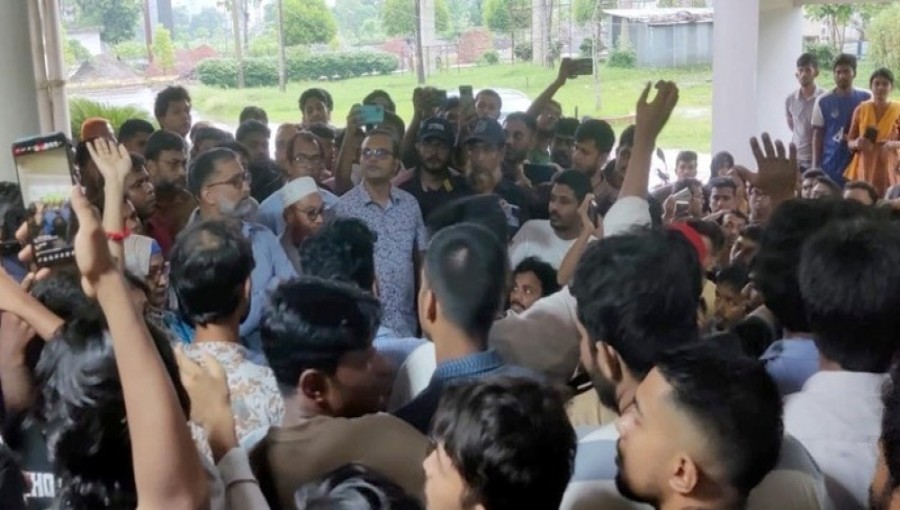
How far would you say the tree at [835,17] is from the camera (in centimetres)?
1050

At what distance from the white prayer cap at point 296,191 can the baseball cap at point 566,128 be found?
2259 mm

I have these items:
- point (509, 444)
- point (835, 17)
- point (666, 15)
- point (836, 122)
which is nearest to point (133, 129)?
point (509, 444)

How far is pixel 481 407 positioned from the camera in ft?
4.87

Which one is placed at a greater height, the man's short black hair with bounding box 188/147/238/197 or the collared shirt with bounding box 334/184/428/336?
the man's short black hair with bounding box 188/147/238/197

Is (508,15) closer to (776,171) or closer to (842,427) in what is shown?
(776,171)

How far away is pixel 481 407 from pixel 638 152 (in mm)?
1318

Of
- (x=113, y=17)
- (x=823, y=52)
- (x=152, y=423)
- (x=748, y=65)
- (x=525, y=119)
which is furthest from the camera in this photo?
(x=823, y=52)

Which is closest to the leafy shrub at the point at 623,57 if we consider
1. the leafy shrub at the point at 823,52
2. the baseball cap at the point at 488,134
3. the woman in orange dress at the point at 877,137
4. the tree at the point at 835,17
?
the tree at the point at 835,17

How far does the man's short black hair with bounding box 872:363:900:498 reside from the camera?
152 cm

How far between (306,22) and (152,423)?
940 cm

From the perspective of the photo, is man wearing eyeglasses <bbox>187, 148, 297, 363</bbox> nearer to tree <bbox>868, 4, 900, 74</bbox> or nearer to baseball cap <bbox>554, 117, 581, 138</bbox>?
baseball cap <bbox>554, 117, 581, 138</bbox>

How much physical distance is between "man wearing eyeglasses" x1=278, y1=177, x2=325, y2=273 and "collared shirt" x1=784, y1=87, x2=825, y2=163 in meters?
5.73

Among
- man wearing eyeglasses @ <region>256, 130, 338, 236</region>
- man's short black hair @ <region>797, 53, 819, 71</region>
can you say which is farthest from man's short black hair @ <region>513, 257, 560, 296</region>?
man's short black hair @ <region>797, 53, 819, 71</region>

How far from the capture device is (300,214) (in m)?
3.96
